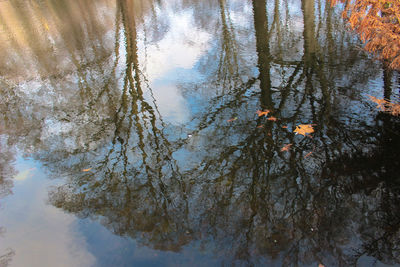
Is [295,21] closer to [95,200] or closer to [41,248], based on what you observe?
[95,200]

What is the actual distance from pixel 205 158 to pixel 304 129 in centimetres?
220

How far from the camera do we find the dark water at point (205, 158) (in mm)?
3973

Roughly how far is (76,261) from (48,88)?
7250 millimetres

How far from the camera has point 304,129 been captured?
227 inches

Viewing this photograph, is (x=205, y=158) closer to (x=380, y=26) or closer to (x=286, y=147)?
(x=286, y=147)

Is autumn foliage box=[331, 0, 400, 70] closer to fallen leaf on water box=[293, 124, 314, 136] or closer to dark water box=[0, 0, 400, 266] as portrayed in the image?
dark water box=[0, 0, 400, 266]

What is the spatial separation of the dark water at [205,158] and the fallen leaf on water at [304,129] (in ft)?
0.35

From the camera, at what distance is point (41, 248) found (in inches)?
168

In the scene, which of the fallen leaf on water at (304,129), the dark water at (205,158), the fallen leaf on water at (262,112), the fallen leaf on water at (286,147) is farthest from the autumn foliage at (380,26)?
the fallen leaf on water at (286,147)

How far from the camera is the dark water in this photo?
156 inches

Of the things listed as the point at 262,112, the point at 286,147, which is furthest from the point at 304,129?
the point at 262,112

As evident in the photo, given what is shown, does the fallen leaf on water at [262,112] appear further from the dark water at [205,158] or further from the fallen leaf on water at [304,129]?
the fallen leaf on water at [304,129]

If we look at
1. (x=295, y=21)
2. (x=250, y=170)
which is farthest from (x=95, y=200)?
(x=295, y=21)

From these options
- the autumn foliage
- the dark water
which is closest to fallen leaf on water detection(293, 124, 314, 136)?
the dark water
